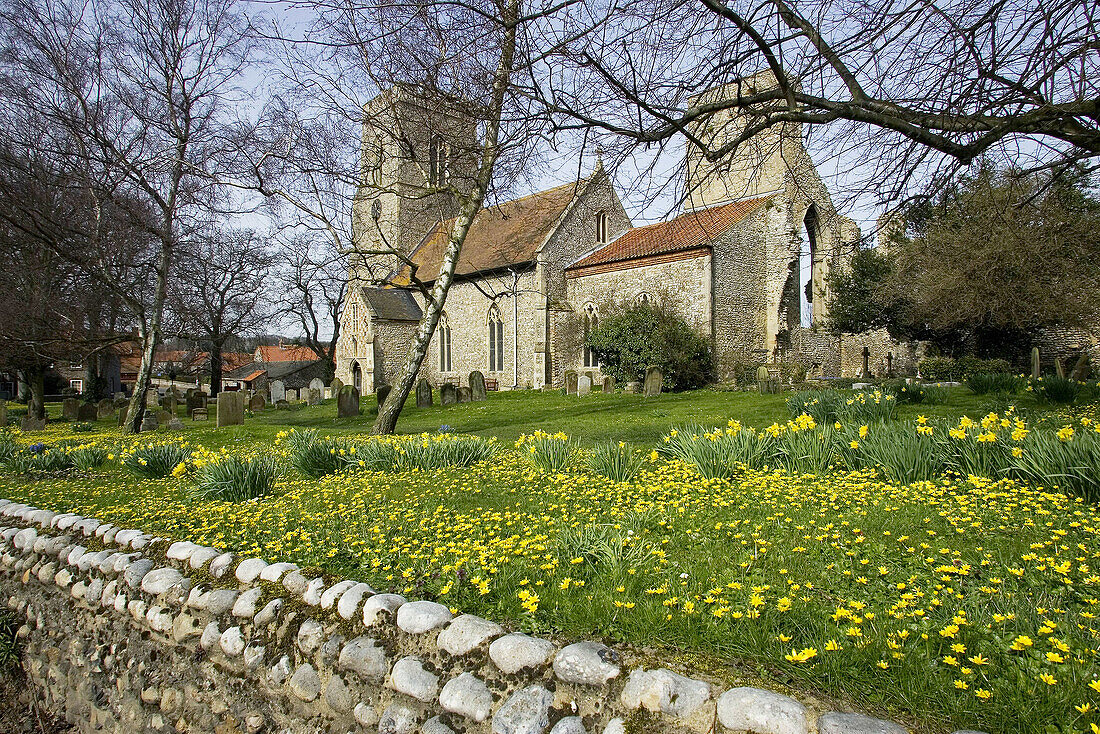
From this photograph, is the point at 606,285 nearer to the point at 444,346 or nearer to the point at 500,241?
the point at 500,241

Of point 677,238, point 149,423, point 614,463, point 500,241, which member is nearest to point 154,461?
point 614,463

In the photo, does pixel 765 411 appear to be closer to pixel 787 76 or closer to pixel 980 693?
pixel 787 76

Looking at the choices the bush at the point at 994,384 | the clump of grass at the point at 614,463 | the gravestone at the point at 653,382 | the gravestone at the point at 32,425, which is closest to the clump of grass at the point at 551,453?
the clump of grass at the point at 614,463

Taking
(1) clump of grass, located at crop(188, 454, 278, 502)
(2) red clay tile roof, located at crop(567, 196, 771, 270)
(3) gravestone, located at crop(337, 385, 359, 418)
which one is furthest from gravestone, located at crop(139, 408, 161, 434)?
(2) red clay tile roof, located at crop(567, 196, 771, 270)

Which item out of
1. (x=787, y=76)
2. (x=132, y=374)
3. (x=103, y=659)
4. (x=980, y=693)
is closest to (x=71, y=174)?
(x=103, y=659)

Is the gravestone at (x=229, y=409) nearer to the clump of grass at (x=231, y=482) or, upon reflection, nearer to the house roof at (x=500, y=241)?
the house roof at (x=500, y=241)

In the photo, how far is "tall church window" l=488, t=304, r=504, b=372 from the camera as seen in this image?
88.7ft

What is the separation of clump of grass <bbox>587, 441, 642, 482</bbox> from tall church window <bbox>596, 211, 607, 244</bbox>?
21.2m

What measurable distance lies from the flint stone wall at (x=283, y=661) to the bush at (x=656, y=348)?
1635 cm

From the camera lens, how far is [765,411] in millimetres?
11703

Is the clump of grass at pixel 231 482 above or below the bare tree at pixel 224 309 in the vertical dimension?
below

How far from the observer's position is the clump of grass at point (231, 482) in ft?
19.2

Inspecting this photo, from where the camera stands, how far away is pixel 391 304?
30.4 m

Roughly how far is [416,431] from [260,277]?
13.4 meters
